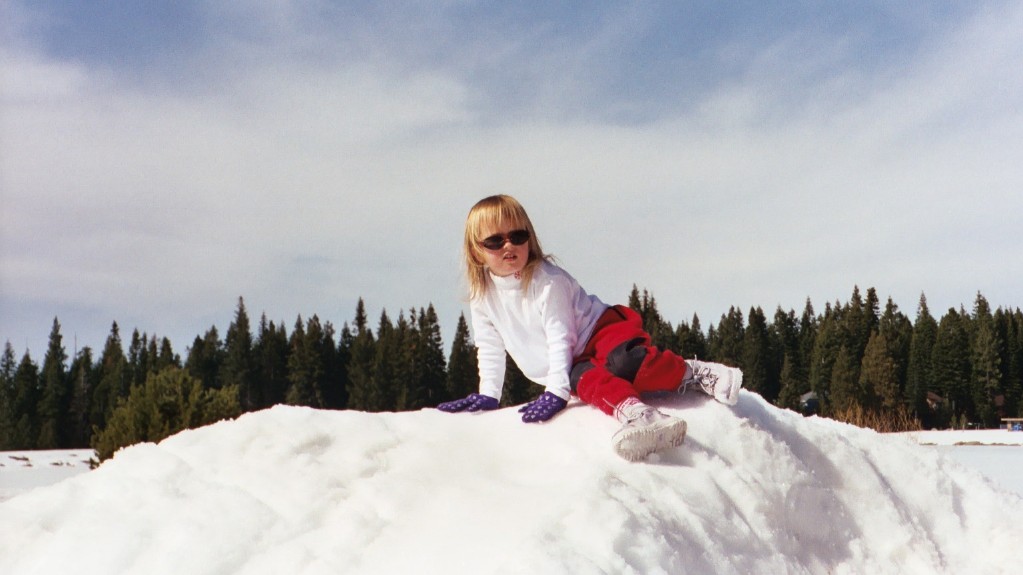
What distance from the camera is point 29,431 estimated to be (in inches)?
2265

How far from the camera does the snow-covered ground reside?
8.95ft

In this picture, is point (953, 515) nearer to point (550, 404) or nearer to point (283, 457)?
point (550, 404)

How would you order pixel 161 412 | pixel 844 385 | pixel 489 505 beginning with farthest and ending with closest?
pixel 844 385 → pixel 161 412 → pixel 489 505

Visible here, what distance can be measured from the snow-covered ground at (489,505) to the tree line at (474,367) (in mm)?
42795

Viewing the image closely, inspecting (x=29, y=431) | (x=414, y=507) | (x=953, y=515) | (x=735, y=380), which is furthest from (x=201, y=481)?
(x=29, y=431)

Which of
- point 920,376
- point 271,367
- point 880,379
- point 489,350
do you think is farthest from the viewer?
point 271,367

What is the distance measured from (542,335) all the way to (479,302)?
0.43m

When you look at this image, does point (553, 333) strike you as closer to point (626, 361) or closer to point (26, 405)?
point (626, 361)

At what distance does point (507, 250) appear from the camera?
13.6 ft

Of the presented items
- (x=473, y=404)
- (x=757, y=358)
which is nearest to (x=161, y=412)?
(x=473, y=404)

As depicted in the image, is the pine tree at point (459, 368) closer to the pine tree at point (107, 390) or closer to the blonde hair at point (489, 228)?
the pine tree at point (107, 390)

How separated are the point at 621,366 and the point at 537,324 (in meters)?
0.55

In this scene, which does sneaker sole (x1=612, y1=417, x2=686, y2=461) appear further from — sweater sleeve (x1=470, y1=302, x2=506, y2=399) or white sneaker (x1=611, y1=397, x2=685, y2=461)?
sweater sleeve (x1=470, y1=302, x2=506, y2=399)

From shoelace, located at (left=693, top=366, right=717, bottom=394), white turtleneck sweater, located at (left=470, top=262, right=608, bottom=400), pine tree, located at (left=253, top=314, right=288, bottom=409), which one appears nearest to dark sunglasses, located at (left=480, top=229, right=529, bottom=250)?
white turtleneck sweater, located at (left=470, top=262, right=608, bottom=400)
